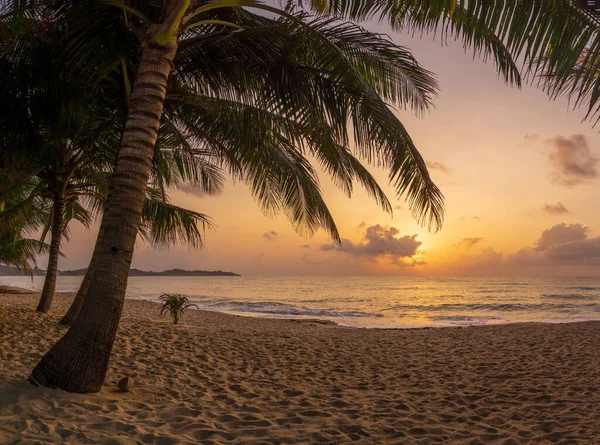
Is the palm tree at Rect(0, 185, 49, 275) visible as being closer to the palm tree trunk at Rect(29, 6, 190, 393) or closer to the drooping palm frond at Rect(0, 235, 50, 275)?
the drooping palm frond at Rect(0, 235, 50, 275)

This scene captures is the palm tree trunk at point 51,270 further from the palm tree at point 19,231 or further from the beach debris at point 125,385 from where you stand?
the beach debris at point 125,385

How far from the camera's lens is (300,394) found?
528 cm

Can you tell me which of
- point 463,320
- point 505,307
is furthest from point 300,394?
point 505,307

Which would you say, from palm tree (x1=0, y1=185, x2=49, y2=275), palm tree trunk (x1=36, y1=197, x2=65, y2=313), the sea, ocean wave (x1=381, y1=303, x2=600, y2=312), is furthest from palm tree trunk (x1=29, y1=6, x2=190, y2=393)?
ocean wave (x1=381, y1=303, x2=600, y2=312)

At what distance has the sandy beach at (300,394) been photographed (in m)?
3.77

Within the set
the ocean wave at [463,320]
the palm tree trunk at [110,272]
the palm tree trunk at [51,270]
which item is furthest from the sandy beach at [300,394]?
the ocean wave at [463,320]

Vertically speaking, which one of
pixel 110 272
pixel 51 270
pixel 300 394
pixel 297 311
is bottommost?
pixel 297 311

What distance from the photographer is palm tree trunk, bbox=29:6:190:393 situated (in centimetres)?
437

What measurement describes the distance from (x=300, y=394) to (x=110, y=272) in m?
2.54

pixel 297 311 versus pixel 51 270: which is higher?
pixel 51 270

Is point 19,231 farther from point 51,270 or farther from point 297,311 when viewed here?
point 297,311

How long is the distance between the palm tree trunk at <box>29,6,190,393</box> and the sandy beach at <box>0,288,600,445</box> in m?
0.22

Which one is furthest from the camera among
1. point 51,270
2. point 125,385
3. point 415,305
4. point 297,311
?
point 415,305

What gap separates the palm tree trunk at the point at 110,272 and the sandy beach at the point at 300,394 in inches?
8.6
